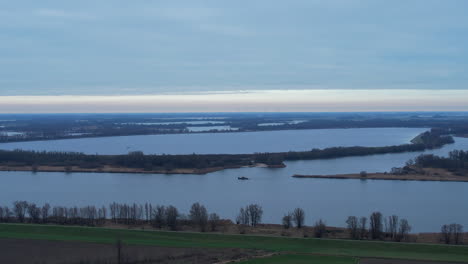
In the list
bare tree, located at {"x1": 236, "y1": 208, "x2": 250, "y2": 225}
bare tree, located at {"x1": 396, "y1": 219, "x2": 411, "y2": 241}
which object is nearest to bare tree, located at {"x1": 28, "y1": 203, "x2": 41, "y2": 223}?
bare tree, located at {"x1": 236, "y1": 208, "x2": 250, "y2": 225}

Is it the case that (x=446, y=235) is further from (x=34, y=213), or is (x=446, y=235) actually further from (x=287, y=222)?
(x=34, y=213)

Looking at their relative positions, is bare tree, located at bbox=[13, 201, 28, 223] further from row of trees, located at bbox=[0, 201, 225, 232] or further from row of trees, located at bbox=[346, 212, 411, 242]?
row of trees, located at bbox=[346, 212, 411, 242]

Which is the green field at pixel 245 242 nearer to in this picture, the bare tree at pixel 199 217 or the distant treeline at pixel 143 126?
the bare tree at pixel 199 217

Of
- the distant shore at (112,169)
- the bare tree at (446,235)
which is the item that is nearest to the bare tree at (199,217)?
the bare tree at (446,235)

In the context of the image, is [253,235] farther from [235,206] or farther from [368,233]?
[235,206]

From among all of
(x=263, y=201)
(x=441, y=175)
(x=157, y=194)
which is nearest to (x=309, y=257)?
(x=263, y=201)

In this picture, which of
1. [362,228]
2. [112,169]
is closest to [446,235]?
[362,228]
